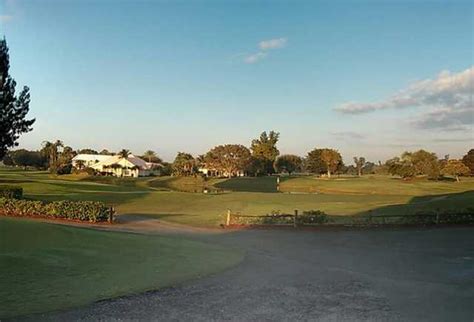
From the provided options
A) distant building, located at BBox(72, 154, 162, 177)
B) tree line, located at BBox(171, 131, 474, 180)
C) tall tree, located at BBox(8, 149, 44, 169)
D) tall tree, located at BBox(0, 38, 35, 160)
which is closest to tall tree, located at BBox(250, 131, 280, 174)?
tree line, located at BBox(171, 131, 474, 180)

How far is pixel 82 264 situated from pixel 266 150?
127306mm

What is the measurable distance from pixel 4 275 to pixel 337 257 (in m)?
9.82

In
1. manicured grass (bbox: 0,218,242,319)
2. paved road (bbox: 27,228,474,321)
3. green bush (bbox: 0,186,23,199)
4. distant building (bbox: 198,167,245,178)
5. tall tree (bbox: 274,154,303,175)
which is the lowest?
paved road (bbox: 27,228,474,321)

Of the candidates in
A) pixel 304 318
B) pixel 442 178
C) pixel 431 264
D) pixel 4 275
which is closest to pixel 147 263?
pixel 4 275

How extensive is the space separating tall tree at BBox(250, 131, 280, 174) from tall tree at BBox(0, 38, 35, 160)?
90772mm

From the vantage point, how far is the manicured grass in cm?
891

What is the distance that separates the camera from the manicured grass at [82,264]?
891 centimetres

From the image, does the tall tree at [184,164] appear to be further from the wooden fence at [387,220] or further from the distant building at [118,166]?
the wooden fence at [387,220]

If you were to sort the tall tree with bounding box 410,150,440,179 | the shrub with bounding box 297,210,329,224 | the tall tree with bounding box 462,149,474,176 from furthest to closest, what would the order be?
the tall tree with bounding box 462,149,474,176 → the tall tree with bounding box 410,150,440,179 → the shrub with bounding box 297,210,329,224

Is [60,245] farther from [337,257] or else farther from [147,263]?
[337,257]

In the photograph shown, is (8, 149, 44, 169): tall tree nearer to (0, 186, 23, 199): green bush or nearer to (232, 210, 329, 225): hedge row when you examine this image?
(0, 186, 23, 199): green bush

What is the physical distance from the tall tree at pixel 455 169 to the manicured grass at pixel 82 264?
3548 inches

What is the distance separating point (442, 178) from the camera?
3907 inches

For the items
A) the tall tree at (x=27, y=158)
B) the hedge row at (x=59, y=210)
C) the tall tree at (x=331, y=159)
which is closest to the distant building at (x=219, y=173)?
the tall tree at (x=331, y=159)
